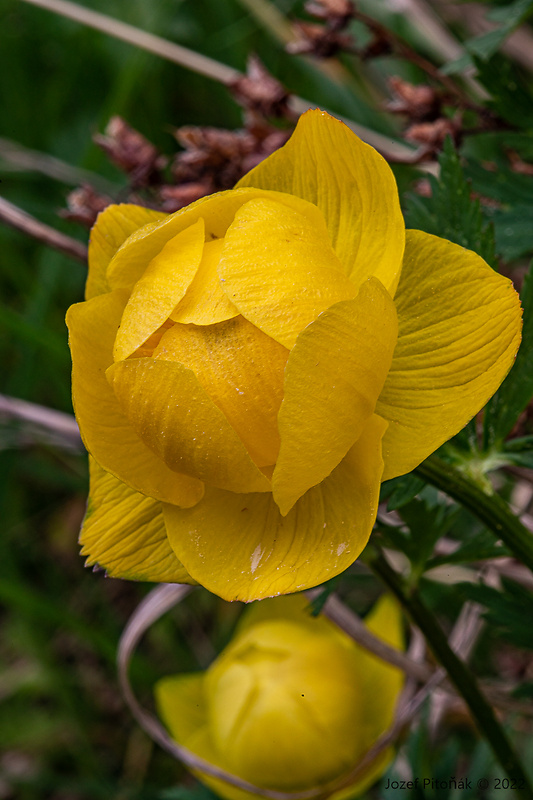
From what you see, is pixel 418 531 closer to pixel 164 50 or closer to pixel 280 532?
pixel 280 532

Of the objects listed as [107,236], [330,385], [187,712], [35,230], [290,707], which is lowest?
[187,712]

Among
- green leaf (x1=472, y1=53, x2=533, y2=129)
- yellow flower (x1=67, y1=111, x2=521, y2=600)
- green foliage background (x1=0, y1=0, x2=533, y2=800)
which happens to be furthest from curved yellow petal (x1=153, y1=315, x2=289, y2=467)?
green leaf (x1=472, y1=53, x2=533, y2=129)

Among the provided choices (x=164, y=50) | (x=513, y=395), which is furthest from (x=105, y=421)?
(x=164, y=50)

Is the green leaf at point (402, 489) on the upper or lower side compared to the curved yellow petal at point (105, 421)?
upper

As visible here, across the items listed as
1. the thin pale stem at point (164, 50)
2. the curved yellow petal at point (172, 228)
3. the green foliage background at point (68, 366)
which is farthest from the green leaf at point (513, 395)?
the thin pale stem at point (164, 50)

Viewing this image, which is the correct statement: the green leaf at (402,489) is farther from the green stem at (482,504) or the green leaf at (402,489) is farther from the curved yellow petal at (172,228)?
the curved yellow petal at (172,228)

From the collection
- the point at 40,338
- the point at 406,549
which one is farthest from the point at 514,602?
the point at 40,338

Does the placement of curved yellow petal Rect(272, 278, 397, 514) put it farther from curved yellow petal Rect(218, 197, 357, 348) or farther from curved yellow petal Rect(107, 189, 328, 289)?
curved yellow petal Rect(107, 189, 328, 289)
